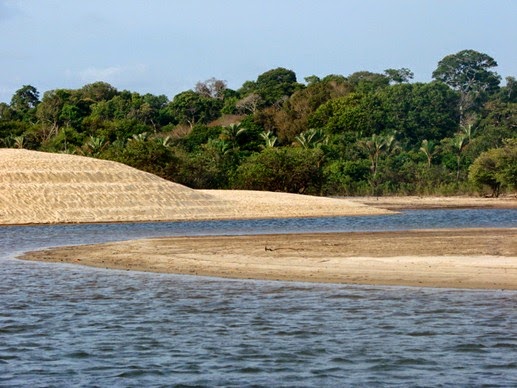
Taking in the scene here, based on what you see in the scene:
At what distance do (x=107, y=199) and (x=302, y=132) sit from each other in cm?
6791

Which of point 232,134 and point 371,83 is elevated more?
point 371,83

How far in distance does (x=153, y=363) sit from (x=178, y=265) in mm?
13756

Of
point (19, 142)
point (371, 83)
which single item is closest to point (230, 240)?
point (19, 142)

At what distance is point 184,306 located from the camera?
72.1 feet

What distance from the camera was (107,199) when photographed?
66938mm

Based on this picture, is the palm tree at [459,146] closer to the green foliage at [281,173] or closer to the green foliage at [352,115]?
the green foliage at [352,115]

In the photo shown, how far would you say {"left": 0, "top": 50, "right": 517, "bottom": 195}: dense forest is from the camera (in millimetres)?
98500

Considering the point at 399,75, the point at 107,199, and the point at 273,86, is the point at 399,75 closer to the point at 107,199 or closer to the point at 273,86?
the point at 273,86

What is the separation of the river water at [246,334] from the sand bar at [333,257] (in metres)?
1.21

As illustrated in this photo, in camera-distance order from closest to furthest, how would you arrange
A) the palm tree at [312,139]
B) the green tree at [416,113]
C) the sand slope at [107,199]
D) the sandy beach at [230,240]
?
the sandy beach at [230,240] < the sand slope at [107,199] < the palm tree at [312,139] < the green tree at [416,113]

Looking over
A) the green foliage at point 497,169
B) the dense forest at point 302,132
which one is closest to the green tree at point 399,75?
the dense forest at point 302,132

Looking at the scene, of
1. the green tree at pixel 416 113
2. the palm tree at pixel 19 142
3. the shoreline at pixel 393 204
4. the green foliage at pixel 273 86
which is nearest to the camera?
the shoreline at pixel 393 204

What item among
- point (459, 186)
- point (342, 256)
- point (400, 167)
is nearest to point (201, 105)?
point (400, 167)

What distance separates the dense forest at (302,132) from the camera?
323 ft
